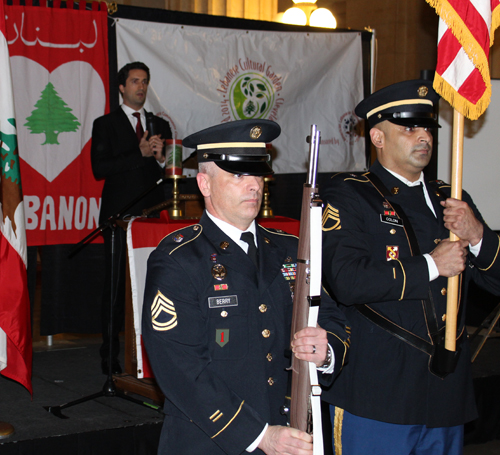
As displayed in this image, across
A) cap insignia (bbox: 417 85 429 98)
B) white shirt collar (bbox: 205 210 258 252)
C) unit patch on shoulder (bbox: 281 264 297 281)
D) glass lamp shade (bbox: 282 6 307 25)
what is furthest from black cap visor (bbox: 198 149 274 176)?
glass lamp shade (bbox: 282 6 307 25)

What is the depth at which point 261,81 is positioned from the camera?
489 cm

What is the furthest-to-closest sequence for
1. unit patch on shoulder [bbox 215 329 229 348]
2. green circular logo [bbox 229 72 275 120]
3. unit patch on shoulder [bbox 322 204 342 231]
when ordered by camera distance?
green circular logo [bbox 229 72 275 120] < unit patch on shoulder [bbox 322 204 342 231] < unit patch on shoulder [bbox 215 329 229 348]

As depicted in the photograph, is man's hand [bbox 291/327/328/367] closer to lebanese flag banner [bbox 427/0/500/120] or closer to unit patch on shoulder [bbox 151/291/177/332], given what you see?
unit patch on shoulder [bbox 151/291/177/332]

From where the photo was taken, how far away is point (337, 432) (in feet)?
6.72

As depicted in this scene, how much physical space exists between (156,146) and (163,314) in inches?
102

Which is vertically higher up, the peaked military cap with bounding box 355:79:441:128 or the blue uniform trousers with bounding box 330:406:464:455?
the peaked military cap with bounding box 355:79:441:128

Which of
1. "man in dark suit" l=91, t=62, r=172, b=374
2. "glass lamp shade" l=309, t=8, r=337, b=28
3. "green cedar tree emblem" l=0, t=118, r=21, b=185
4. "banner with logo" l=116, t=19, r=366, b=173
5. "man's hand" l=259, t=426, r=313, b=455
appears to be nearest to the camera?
"man's hand" l=259, t=426, r=313, b=455

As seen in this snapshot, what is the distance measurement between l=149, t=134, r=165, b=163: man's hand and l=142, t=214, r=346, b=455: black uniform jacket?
236 cm

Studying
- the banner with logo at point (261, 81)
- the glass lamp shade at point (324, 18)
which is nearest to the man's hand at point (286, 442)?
the banner with logo at point (261, 81)

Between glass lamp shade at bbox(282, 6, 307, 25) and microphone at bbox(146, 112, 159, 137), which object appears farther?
glass lamp shade at bbox(282, 6, 307, 25)

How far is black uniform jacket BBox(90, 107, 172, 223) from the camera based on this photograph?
3895mm

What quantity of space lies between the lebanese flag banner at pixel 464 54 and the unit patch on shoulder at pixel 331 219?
52 cm

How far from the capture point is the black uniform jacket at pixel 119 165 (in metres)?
3.89

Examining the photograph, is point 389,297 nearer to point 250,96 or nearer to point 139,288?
point 139,288
